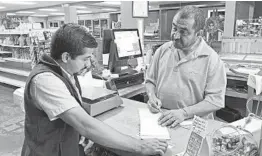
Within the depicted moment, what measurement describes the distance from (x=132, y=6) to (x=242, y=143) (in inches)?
97.6

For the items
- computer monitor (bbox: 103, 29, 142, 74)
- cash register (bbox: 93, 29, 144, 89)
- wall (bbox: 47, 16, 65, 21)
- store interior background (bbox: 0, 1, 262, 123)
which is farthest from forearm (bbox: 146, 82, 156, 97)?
wall (bbox: 47, 16, 65, 21)

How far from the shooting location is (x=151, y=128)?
4.39 ft

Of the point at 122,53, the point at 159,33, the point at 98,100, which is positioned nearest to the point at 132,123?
the point at 98,100

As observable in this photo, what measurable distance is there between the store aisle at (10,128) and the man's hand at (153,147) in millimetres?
2459

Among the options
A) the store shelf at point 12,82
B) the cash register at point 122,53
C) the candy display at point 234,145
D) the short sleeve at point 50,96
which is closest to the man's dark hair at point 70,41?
the short sleeve at point 50,96

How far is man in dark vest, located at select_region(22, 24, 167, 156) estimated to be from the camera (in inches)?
39.4

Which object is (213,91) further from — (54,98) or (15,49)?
(15,49)

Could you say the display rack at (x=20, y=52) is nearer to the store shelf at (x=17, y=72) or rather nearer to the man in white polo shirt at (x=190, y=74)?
the store shelf at (x=17, y=72)

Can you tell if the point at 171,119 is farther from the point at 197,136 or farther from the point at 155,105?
the point at 197,136

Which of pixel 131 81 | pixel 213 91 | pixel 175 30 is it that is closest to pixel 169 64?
pixel 175 30

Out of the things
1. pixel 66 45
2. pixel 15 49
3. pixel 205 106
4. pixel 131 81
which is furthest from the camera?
pixel 15 49

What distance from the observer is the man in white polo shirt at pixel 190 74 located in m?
1.54

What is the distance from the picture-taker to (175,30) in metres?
1.60

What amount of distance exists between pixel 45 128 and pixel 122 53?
153 centimetres
